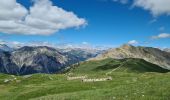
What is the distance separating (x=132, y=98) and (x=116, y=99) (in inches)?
64.1

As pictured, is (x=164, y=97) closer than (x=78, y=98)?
Yes

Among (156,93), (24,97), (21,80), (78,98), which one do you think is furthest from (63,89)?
(21,80)

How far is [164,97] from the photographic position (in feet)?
100

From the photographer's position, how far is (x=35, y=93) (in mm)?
59469

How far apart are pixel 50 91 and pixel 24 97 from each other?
267 inches

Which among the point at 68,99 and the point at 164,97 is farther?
the point at 68,99

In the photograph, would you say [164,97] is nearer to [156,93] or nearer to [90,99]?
[156,93]

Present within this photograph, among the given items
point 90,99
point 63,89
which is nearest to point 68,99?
point 90,99

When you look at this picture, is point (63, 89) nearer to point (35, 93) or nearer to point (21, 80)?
point (35, 93)

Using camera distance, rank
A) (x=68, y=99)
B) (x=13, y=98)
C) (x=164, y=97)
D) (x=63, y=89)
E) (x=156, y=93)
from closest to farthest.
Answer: (x=164, y=97), (x=156, y=93), (x=68, y=99), (x=13, y=98), (x=63, y=89)

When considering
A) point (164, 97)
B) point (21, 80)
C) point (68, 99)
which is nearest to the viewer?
point (164, 97)

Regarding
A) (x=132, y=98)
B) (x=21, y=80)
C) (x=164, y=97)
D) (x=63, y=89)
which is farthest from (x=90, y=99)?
(x=21, y=80)

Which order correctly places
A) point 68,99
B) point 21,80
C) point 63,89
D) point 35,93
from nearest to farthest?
point 68,99 < point 35,93 < point 63,89 < point 21,80

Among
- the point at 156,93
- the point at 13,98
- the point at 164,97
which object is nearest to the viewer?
the point at 164,97
